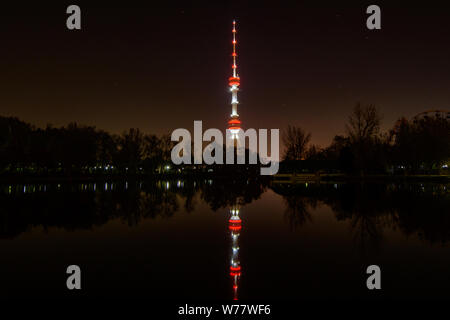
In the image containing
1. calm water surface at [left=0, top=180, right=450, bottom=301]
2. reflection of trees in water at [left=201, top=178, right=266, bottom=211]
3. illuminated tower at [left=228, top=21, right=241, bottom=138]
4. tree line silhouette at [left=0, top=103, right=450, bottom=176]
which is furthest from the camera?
illuminated tower at [left=228, top=21, right=241, bottom=138]

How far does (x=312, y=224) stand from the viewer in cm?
1198

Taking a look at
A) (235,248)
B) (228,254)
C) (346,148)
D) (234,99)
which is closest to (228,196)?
(235,248)

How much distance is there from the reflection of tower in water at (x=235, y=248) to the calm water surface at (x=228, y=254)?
0.08 feet

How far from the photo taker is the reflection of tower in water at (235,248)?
A: 20.8ft

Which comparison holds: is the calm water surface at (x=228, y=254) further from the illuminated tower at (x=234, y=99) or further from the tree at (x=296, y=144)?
the illuminated tower at (x=234, y=99)

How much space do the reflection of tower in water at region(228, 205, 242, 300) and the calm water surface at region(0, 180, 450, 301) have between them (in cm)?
3

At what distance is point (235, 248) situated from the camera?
8766 mm

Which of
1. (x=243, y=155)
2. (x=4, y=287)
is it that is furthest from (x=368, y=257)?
(x=243, y=155)

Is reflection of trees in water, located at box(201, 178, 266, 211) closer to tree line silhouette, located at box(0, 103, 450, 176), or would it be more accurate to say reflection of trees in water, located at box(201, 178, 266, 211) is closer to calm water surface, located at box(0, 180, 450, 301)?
calm water surface, located at box(0, 180, 450, 301)

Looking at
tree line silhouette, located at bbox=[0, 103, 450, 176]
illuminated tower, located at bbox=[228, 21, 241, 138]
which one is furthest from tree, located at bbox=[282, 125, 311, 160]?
illuminated tower, located at bbox=[228, 21, 241, 138]

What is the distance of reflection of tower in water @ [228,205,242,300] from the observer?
635 centimetres
